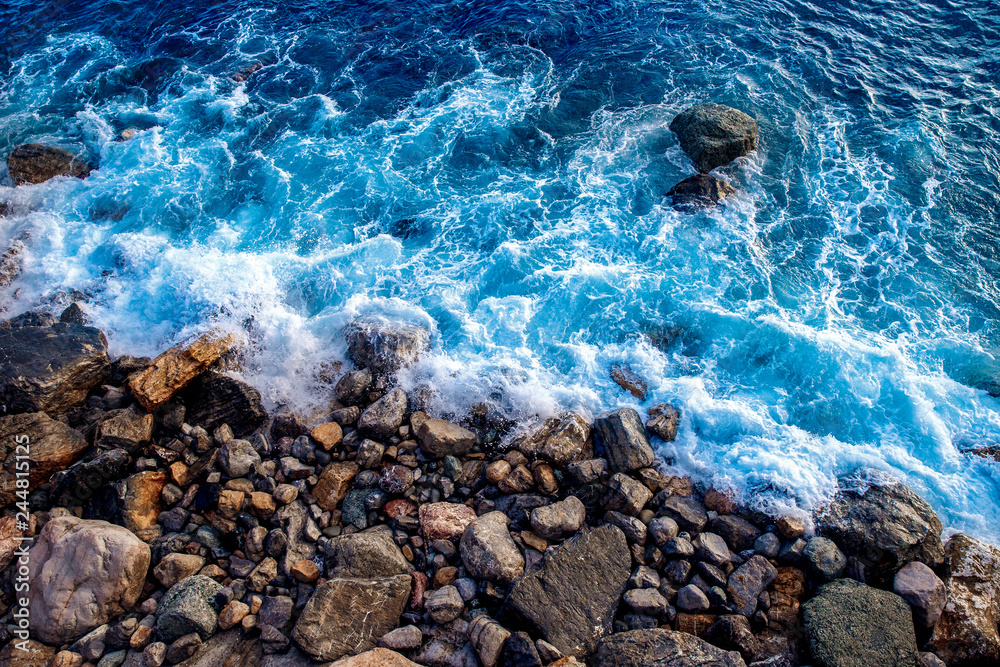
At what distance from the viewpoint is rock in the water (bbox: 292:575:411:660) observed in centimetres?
673

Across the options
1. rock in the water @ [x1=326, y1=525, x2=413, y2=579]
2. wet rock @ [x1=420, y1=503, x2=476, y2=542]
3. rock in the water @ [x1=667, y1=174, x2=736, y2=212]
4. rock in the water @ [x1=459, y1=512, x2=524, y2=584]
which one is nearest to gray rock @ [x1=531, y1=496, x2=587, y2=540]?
rock in the water @ [x1=459, y1=512, x2=524, y2=584]

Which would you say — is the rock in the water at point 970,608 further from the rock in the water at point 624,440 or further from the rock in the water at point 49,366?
the rock in the water at point 49,366

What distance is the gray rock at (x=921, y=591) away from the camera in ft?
23.6

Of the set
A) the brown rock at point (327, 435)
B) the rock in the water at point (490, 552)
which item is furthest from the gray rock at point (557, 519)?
the brown rock at point (327, 435)

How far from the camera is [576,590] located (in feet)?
23.7

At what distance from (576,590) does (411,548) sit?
7.85 feet

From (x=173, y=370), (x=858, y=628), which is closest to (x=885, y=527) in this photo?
(x=858, y=628)

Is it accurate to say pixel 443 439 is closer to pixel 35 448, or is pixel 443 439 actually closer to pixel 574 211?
pixel 35 448

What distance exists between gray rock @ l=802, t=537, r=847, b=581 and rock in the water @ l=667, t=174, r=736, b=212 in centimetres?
789

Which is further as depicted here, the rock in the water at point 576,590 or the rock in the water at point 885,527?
the rock in the water at point 885,527

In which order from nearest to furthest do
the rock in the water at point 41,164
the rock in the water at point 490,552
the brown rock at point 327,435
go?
the rock in the water at point 490,552 → the brown rock at point 327,435 → the rock in the water at point 41,164

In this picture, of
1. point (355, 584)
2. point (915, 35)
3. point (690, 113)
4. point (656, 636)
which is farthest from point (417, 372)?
point (915, 35)

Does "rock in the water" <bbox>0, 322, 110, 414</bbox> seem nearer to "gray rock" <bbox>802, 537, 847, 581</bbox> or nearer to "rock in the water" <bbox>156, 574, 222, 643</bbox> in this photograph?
"rock in the water" <bbox>156, 574, 222, 643</bbox>

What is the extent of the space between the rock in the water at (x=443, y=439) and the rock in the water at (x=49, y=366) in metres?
6.35
